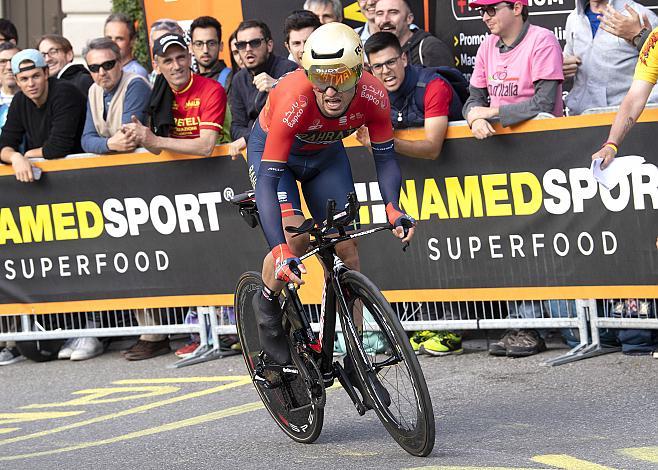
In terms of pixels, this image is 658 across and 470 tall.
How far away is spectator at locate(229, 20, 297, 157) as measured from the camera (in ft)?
31.2

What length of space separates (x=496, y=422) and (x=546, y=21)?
15.6 feet

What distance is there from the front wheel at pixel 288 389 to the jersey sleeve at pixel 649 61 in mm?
2350

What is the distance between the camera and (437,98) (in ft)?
28.7

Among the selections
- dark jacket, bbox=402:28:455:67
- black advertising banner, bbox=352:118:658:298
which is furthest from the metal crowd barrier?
dark jacket, bbox=402:28:455:67

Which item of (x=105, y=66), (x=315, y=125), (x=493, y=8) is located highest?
(x=493, y=8)

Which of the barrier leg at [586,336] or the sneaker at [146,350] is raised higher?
the barrier leg at [586,336]

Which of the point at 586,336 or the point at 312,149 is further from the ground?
the point at 312,149

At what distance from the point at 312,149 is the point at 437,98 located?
2.27 meters

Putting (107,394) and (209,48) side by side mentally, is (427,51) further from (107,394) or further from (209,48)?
(107,394)

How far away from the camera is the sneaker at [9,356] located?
10695 mm

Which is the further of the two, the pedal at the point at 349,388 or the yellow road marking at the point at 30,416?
the yellow road marking at the point at 30,416

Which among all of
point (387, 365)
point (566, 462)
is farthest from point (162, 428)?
point (566, 462)

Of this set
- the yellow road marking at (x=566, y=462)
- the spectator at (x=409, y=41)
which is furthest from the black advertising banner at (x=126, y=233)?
the yellow road marking at (x=566, y=462)

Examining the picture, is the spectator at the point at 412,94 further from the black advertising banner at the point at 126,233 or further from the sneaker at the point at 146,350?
the sneaker at the point at 146,350
